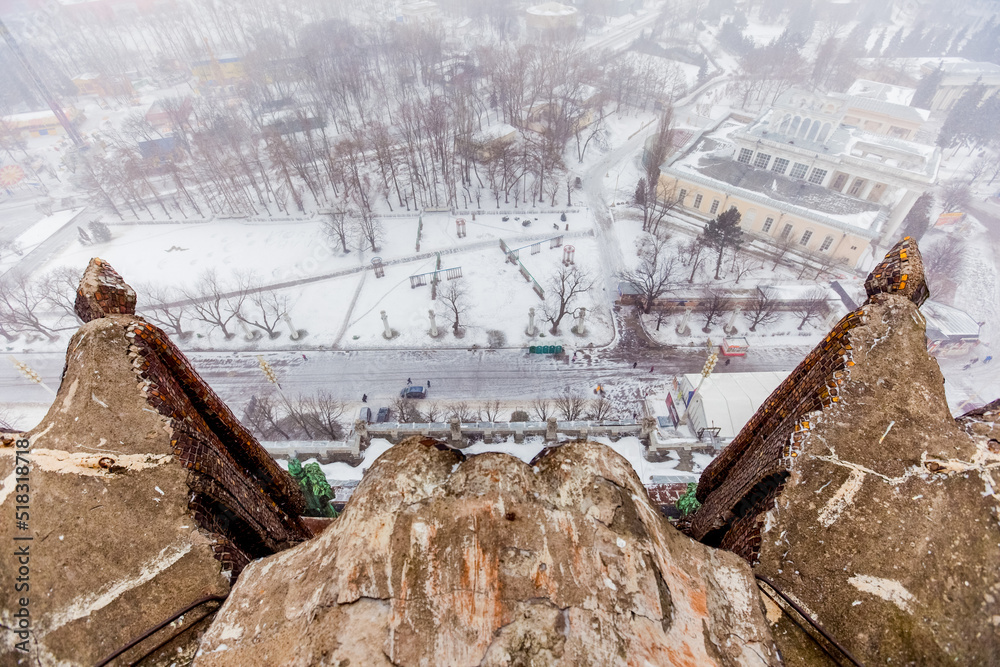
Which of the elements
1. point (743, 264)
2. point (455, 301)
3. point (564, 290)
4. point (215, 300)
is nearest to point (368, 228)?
point (455, 301)

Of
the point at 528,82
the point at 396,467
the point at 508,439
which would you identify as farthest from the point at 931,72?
the point at 396,467

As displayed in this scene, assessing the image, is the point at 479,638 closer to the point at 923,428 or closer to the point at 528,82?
the point at 923,428

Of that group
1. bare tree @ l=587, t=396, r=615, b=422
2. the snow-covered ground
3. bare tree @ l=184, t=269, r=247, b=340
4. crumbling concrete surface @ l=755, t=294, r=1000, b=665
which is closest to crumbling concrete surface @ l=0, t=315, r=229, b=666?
crumbling concrete surface @ l=755, t=294, r=1000, b=665

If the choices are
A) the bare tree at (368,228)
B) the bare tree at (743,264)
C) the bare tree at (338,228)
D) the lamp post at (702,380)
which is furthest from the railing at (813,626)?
the bare tree at (338,228)

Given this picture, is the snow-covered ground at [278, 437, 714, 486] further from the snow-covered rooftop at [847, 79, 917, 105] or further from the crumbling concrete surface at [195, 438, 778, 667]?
the snow-covered rooftop at [847, 79, 917, 105]

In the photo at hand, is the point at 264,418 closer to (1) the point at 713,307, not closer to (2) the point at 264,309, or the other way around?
(2) the point at 264,309

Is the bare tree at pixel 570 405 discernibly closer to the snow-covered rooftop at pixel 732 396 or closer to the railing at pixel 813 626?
the snow-covered rooftop at pixel 732 396
